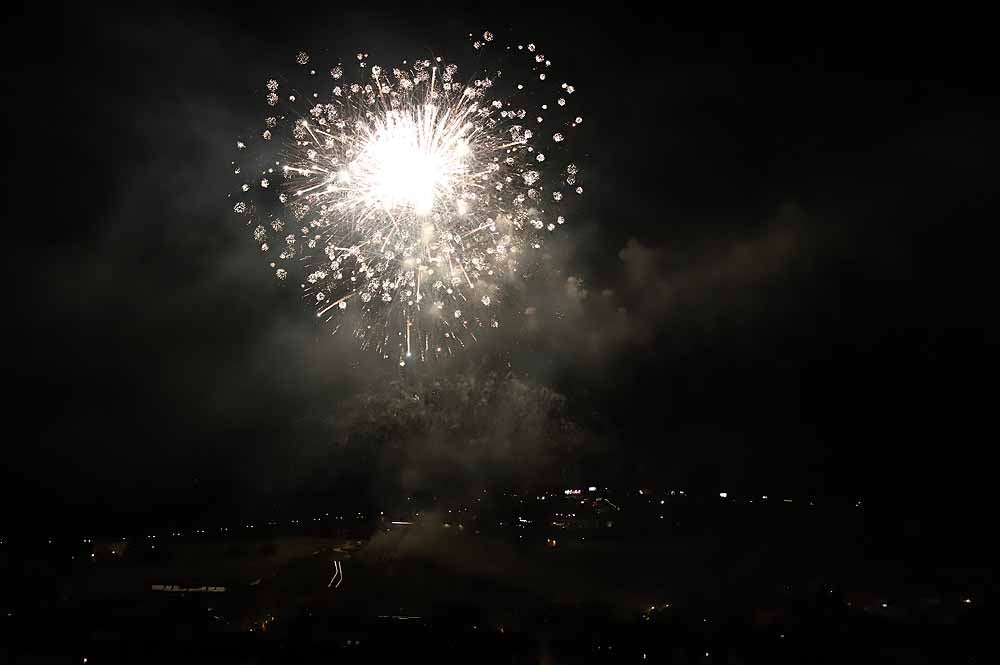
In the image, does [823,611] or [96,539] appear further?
[96,539]

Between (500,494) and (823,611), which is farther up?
(500,494)

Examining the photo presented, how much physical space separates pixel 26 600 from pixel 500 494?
16317mm

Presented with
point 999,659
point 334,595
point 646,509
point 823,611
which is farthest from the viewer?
point 646,509

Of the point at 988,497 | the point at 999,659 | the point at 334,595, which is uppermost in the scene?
the point at 988,497

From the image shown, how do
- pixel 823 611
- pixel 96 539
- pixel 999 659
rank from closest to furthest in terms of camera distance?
1. pixel 999 659
2. pixel 823 611
3. pixel 96 539

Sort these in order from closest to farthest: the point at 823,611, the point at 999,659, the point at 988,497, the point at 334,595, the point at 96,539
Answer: the point at 999,659
the point at 823,611
the point at 334,595
the point at 988,497
the point at 96,539

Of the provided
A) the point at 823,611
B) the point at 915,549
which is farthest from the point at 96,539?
the point at 915,549

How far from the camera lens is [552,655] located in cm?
1673

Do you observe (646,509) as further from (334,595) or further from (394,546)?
(334,595)

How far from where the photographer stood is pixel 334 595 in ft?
67.1

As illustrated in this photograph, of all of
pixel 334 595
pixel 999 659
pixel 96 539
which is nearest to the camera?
pixel 999 659

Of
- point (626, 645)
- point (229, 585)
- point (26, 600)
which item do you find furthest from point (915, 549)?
point (26, 600)

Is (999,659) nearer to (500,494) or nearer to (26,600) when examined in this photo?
(500,494)

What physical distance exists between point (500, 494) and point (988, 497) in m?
16.9
